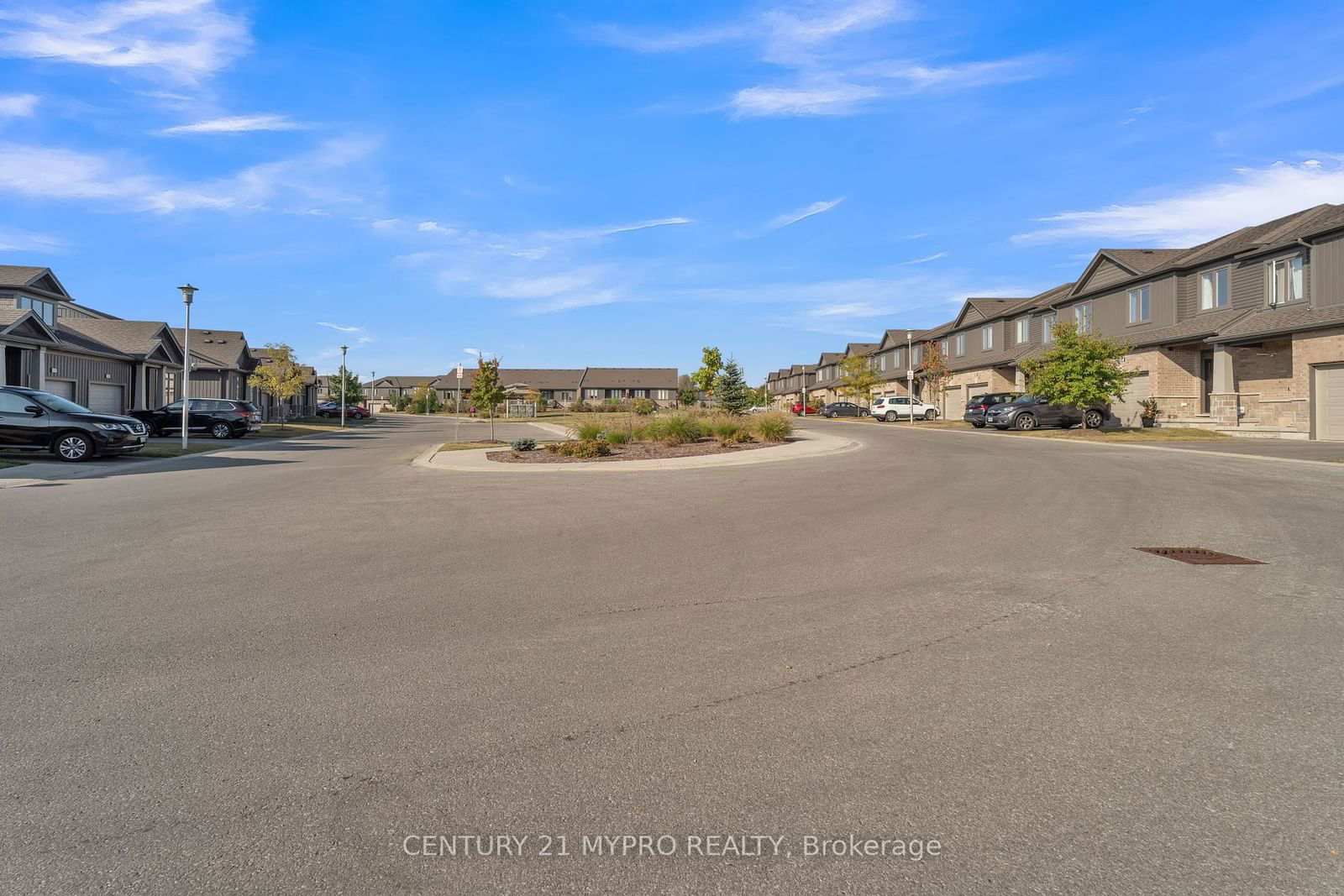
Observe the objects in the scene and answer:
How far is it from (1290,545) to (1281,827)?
6773mm

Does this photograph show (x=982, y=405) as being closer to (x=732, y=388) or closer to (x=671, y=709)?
(x=732, y=388)

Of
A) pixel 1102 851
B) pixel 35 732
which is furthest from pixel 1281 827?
pixel 35 732

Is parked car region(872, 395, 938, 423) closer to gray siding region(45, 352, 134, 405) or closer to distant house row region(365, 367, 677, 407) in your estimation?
gray siding region(45, 352, 134, 405)

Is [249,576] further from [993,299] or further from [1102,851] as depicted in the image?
[993,299]

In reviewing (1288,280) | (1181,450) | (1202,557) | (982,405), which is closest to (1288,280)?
(1288,280)

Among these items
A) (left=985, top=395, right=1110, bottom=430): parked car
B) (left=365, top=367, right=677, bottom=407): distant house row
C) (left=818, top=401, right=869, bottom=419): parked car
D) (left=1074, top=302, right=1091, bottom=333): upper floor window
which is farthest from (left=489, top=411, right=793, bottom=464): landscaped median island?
(left=365, top=367, right=677, bottom=407): distant house row

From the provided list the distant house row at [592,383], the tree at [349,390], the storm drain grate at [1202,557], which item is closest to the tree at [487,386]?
the storm drain grate at [1202,557]

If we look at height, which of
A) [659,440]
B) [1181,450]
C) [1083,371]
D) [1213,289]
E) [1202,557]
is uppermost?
[1213,289]

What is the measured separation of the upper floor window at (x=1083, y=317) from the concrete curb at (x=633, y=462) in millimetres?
21354

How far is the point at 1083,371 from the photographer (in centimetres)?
2742

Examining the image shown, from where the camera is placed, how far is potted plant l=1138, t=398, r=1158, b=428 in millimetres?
30875

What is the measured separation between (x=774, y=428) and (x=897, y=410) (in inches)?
1036

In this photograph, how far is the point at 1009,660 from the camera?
4.61 m

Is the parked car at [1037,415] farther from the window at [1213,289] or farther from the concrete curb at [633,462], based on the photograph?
the concrete curb at [633,462]
